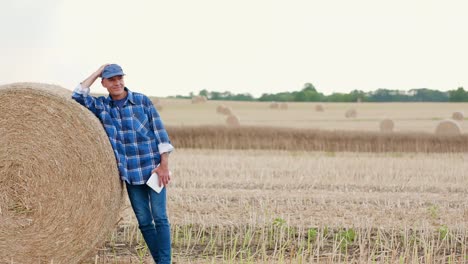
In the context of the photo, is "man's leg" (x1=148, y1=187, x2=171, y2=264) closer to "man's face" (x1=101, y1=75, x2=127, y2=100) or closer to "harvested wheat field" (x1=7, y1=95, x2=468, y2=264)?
"harvested wheat field" (x1=7, y1=95, x2=468, y2=264)

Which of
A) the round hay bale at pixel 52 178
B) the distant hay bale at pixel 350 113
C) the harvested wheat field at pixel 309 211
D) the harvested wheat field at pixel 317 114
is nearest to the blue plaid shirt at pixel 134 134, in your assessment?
the round hay bale at pixel 52 178

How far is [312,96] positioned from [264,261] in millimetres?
51829

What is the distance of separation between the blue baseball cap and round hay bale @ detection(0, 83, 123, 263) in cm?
44

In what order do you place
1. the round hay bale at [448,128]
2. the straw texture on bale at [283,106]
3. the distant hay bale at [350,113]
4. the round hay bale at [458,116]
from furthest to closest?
the straw texture on bale at [283,106]
the distant hay bale at [350,113]
the round hay bale at [458,116]
the round hay bale at [448,128]

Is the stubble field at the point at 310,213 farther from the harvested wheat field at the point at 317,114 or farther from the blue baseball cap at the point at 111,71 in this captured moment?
the harvested wheat field at the point at 317,114

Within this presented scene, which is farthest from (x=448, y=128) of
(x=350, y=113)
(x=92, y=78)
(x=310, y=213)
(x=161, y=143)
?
(x=92, y=78)

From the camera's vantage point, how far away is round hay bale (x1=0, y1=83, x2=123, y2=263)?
732cm

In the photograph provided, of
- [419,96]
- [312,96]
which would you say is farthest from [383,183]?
[312,96]

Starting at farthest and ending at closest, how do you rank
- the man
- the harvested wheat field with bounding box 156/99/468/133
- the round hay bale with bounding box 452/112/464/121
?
the round hay bale with bounding box 452/112/464/121, the harvested wheat field with bounding box 156/99/468/133, the man

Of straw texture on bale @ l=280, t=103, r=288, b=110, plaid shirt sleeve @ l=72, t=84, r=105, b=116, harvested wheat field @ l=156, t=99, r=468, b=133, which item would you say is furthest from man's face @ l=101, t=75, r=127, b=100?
straw texture on bale @ l=280, t=103, r=288, b=110

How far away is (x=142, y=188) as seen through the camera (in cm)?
739

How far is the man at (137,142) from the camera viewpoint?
23.7 ft

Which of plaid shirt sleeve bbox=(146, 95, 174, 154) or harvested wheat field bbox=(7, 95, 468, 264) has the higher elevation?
plaid shirt sleeve bbox=(146, 95, 174, 154)

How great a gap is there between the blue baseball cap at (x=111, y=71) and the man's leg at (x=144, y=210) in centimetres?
112
